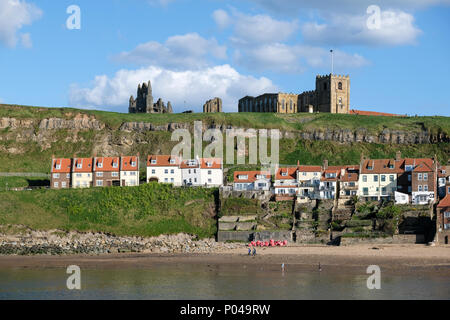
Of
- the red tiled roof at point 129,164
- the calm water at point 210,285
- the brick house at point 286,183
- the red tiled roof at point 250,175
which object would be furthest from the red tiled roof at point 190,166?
the calm water at point 210,285

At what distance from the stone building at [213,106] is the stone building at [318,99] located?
11.3 meters

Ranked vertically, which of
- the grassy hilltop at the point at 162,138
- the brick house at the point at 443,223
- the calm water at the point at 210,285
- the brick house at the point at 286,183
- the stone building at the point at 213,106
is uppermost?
the stone building at the point at 213,106

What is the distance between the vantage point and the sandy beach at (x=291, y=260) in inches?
2525

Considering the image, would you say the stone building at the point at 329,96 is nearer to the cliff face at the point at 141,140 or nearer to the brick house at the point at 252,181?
the cliff face at the point at 141,140

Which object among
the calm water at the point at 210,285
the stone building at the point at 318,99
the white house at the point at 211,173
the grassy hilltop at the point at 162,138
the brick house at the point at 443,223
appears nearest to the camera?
the calm water at the point at 210,285

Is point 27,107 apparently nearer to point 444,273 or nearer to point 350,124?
point 350,124

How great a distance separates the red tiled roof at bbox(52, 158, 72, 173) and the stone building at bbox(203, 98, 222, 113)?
6128cm

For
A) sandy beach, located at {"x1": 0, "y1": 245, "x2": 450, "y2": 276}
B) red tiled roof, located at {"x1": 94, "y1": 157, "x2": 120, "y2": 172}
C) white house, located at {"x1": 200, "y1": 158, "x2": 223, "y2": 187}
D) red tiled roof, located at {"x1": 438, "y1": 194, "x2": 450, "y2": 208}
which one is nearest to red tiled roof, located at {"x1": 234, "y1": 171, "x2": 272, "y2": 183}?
white house, located at {"x1": 200, "y1": 158, "x2": 223, "y2": 187}

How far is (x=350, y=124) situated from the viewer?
14012cm

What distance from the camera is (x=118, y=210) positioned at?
89.0 meters

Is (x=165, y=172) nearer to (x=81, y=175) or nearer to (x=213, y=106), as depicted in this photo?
(x=81, y=175)

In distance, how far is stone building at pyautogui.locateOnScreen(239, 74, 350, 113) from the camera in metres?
156
